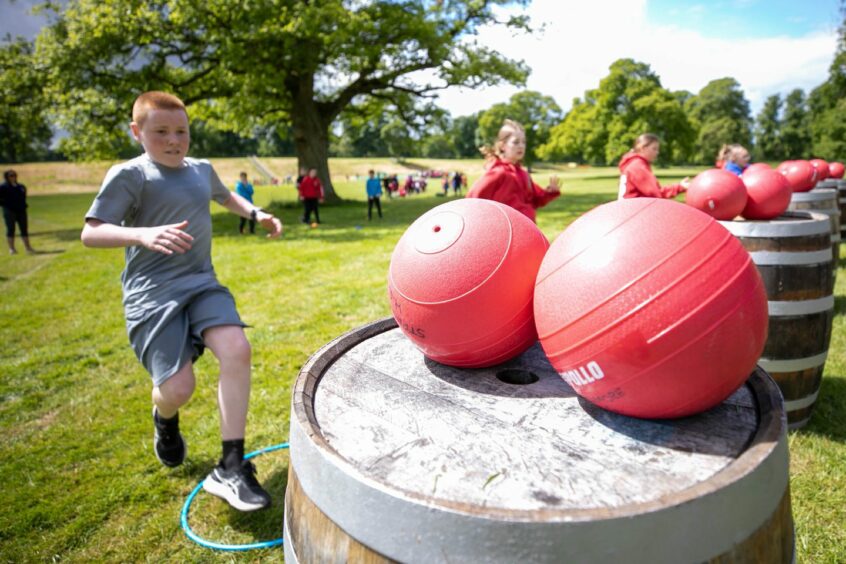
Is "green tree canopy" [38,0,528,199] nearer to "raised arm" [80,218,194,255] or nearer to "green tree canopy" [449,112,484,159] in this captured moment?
"raised arm" [80,218,194,255]

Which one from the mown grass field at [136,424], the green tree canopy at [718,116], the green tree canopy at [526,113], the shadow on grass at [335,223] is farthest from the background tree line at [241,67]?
the green tree canopy at [718,116]

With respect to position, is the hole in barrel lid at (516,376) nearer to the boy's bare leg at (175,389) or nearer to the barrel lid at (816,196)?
the boy's bare leg at (175,389)

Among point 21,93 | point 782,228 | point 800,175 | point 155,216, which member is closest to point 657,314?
point 782,228

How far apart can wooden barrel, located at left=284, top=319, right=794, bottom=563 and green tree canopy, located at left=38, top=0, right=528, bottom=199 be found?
20186 mm

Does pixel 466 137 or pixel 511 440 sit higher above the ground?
pixel 466 137

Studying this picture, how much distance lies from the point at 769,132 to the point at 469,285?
10347 centimetres

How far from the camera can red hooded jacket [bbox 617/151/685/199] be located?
6.41m

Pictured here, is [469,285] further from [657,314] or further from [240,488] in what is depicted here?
[240,488]

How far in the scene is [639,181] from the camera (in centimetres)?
644

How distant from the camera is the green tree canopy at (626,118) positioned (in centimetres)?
5175

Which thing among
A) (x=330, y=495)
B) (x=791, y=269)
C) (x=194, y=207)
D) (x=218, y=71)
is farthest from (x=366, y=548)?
(x=218, y=71)

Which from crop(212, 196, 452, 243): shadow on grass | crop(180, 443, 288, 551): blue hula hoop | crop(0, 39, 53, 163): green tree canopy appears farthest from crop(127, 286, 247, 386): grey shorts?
crop(0, 39, 53, 163): green tree canopy

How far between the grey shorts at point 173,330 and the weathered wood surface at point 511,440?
143 centimetres

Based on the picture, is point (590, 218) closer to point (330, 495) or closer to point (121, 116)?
point (330, 495)
